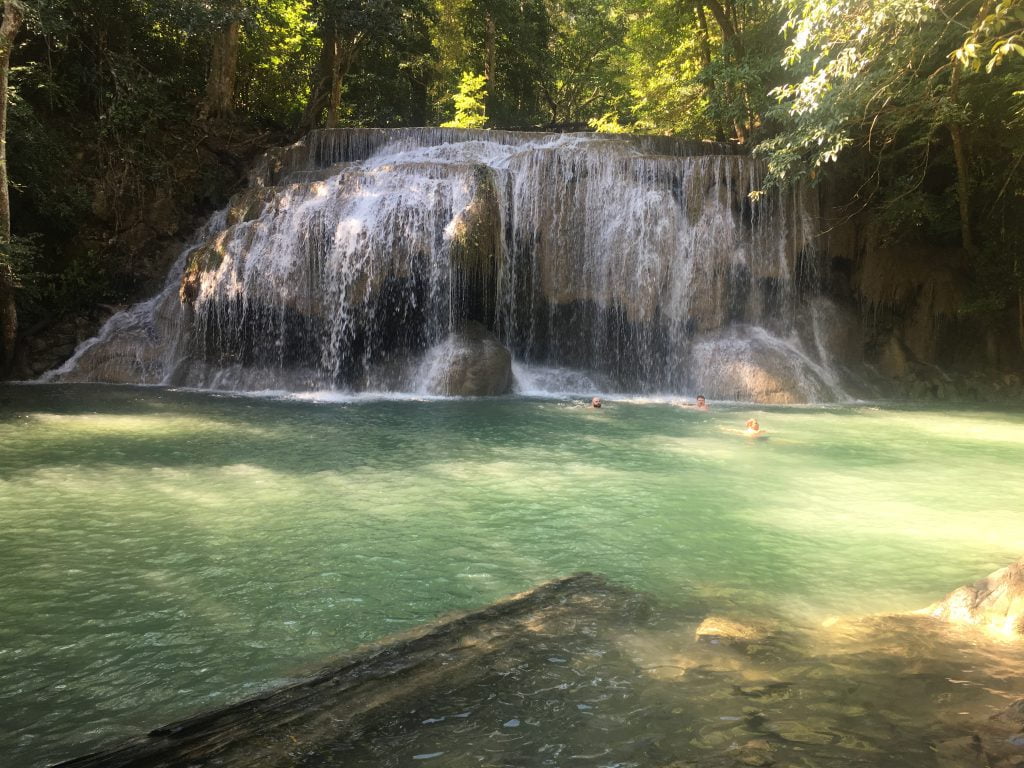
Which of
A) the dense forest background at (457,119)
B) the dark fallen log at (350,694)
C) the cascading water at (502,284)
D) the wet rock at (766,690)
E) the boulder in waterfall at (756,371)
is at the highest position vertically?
the dense forest background at (457,119)

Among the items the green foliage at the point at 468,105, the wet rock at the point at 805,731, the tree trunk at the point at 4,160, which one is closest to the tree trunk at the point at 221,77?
the green foliage at the point at 468,105

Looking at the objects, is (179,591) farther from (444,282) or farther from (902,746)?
(444,282)

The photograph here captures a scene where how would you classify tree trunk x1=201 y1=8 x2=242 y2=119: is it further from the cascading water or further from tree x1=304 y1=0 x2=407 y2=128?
the cascading water

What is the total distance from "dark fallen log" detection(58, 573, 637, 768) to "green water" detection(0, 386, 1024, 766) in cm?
24

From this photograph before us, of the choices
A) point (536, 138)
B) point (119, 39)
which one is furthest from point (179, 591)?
point (119, 39)

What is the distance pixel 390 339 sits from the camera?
14.5 m

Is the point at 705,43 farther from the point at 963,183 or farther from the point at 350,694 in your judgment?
the point at 350,694

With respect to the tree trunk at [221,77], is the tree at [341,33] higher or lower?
higher

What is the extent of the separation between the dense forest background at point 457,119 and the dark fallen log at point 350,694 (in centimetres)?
746

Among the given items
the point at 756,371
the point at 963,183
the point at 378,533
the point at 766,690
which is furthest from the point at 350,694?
the point at 963,183

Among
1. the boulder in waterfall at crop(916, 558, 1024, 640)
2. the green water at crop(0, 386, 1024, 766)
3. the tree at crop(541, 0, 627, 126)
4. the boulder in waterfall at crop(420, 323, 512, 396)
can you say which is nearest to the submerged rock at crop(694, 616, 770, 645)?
the green water at crop(0, 386, 1024, 766)

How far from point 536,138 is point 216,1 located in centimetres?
809

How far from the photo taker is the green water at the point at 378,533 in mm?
3537

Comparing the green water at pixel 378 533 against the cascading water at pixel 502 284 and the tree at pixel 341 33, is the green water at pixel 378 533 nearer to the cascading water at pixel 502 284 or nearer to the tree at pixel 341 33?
the cascading water at pixel 502 284
